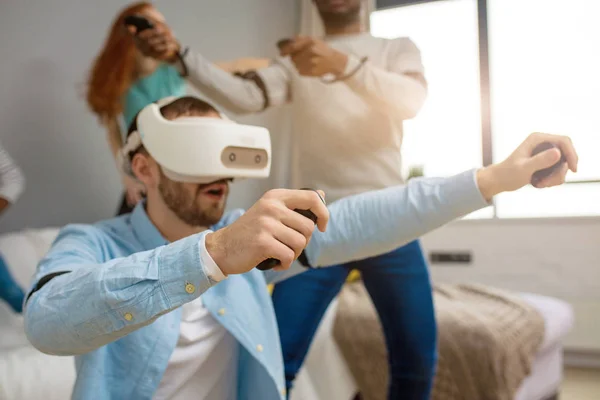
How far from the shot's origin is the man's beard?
78cm

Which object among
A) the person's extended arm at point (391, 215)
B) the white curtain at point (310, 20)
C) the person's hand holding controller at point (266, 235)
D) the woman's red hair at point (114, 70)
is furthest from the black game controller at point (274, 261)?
the woman's red hair at point (114, 70)

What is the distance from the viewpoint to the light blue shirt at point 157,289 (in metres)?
0.51

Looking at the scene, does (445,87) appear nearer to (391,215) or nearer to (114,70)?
(391,215)

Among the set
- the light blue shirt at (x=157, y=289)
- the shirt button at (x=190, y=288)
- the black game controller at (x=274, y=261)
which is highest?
the black game controller at (x=274, y=261)

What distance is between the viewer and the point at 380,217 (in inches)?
29.8

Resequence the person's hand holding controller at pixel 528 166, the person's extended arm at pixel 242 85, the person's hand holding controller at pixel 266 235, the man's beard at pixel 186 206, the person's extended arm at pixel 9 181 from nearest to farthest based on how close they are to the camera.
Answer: the person's hand holding controller at pixel 266 235
the person's hand holding controller at pixel 528 166
the man's beard at pixel 186 206
the person's extended arm at pixel 242 85
the person's extended arm at pixel 9 181

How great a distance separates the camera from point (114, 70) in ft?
3.59

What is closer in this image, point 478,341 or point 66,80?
point 478,341

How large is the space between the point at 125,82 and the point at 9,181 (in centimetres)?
32

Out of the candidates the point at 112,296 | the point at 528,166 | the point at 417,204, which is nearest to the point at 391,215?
the point at 417,204

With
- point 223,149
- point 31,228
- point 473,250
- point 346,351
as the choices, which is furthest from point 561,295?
point 31,228

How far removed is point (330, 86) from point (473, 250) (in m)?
0.37

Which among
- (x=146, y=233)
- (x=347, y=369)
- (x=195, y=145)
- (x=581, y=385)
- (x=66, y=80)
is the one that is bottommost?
(x=347, y=369)

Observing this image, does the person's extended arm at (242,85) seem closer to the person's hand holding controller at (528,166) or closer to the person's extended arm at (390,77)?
the person's extended arm at (390,77)
